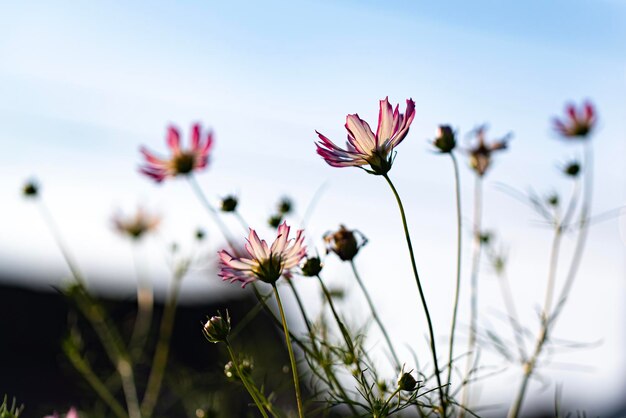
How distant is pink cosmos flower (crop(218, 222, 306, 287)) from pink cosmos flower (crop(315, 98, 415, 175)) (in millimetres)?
68

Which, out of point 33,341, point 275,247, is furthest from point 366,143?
point 33,341

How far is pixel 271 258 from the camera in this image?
2.09 ft

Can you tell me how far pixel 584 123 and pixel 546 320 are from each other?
0.50m

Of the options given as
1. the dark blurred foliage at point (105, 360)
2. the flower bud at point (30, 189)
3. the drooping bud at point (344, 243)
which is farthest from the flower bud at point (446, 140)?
the flower bud at point (30, 189)

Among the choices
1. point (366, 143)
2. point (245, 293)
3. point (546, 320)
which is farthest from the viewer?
point (245, 293)

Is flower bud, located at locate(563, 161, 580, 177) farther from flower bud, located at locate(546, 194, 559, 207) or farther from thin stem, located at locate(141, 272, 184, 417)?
thin stem, located at locate(141, 272, 184, 417)

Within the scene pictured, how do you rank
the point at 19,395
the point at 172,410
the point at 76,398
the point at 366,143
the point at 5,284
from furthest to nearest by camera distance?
the point at 5,284 < the point at 76,398 < the point at 19,395 < the point at 172,410 < the point at 366,143

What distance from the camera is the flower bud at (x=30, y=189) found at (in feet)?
4.31

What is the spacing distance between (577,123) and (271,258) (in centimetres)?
71

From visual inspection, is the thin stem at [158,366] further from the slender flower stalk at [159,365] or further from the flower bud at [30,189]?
the flower bud at [30,189]

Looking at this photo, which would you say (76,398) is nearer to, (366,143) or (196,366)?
(196,366)

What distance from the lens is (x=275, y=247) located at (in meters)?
0.64

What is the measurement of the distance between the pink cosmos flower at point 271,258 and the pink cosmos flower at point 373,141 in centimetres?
7

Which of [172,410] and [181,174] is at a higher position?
[181,174]
